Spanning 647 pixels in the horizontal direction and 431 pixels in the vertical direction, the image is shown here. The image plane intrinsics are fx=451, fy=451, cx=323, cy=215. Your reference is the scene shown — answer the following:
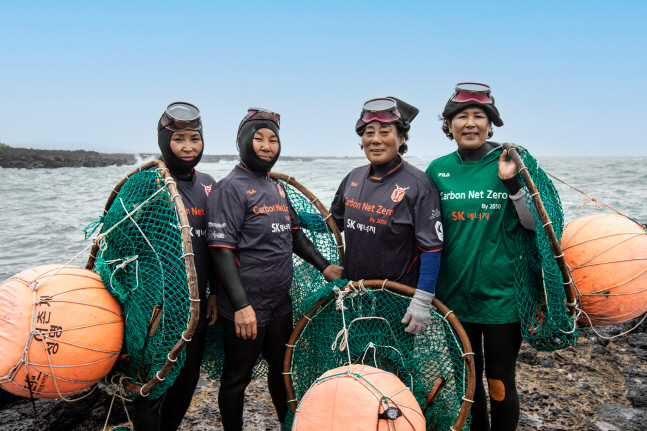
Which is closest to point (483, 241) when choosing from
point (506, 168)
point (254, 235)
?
point (506, 168)

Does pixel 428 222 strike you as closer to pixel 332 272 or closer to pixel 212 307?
pixel 332 272

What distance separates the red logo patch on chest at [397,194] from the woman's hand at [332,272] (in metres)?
0.76

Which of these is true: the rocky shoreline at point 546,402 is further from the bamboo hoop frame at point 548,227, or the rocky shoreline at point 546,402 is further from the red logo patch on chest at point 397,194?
the red logo patch on chest at point 397,194

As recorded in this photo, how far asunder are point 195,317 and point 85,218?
1359 cm

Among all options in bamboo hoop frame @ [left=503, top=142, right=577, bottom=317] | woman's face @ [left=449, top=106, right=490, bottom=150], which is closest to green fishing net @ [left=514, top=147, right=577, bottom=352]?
bamboo hoop frame @ [left=503, top=142, right=577, bottom=317]

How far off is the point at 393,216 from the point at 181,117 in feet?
4.92

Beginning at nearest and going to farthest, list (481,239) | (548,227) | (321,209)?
(548,227)
(481,239)
(321,209)

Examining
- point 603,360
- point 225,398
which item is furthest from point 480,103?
point 603,360

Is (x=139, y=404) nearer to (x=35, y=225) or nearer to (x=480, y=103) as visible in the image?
(x=480, y=103)

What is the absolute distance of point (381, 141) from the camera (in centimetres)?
286

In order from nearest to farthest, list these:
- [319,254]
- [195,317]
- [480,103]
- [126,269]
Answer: [195,317] < [480,103] < [126,269] < [319,254]

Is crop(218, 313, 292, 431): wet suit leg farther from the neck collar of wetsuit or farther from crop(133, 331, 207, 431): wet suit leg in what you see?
the neck collar of wetsuit

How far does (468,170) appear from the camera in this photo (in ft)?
9.12

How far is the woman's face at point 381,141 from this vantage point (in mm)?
2863
